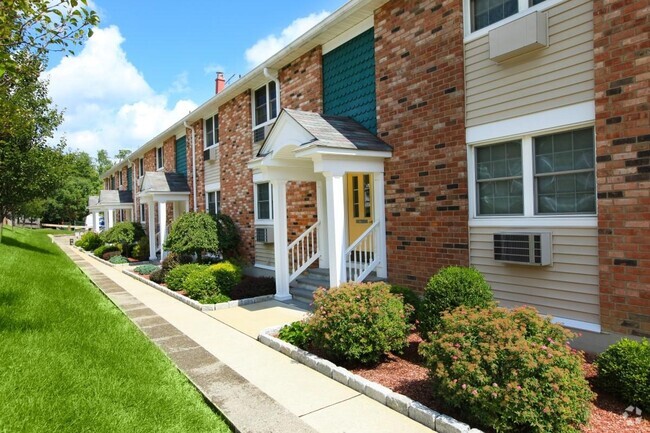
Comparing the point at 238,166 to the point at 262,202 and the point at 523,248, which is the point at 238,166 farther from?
the point at 523,248

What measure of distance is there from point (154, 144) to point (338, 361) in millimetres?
18743

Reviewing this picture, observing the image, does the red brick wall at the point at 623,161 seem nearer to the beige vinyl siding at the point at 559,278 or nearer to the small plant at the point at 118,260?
the beige vinyl siding at the point at 559,278

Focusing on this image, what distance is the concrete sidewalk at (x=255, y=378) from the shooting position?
3.79 meters

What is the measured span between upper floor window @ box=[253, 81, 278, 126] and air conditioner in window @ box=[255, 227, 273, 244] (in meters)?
3.02

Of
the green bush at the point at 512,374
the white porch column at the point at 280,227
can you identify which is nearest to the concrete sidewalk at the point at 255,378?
the green bush at the point at 512,374

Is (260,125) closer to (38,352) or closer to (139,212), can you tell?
(38,352)

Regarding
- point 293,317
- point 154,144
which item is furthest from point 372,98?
point 154,144

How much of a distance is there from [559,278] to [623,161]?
159 cm

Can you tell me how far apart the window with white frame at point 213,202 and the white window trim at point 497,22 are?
34.2 feet

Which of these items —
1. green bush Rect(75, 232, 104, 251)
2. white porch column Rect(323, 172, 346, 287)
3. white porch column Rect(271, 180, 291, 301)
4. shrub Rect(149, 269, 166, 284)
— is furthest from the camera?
green bush Rect(75, 232, 104, 251)

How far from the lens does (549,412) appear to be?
10.5ft

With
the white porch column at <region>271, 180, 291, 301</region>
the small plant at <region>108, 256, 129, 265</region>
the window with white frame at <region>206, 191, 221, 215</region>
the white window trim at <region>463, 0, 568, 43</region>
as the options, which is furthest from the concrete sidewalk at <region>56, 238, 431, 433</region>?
the small plant at <region>108, 256, 129, 265</region>

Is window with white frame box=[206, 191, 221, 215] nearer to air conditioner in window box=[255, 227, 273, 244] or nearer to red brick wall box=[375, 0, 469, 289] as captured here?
air conditioner in window box=[255, 227, 273, 244]

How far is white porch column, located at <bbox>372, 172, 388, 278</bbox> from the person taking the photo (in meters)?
7.88
